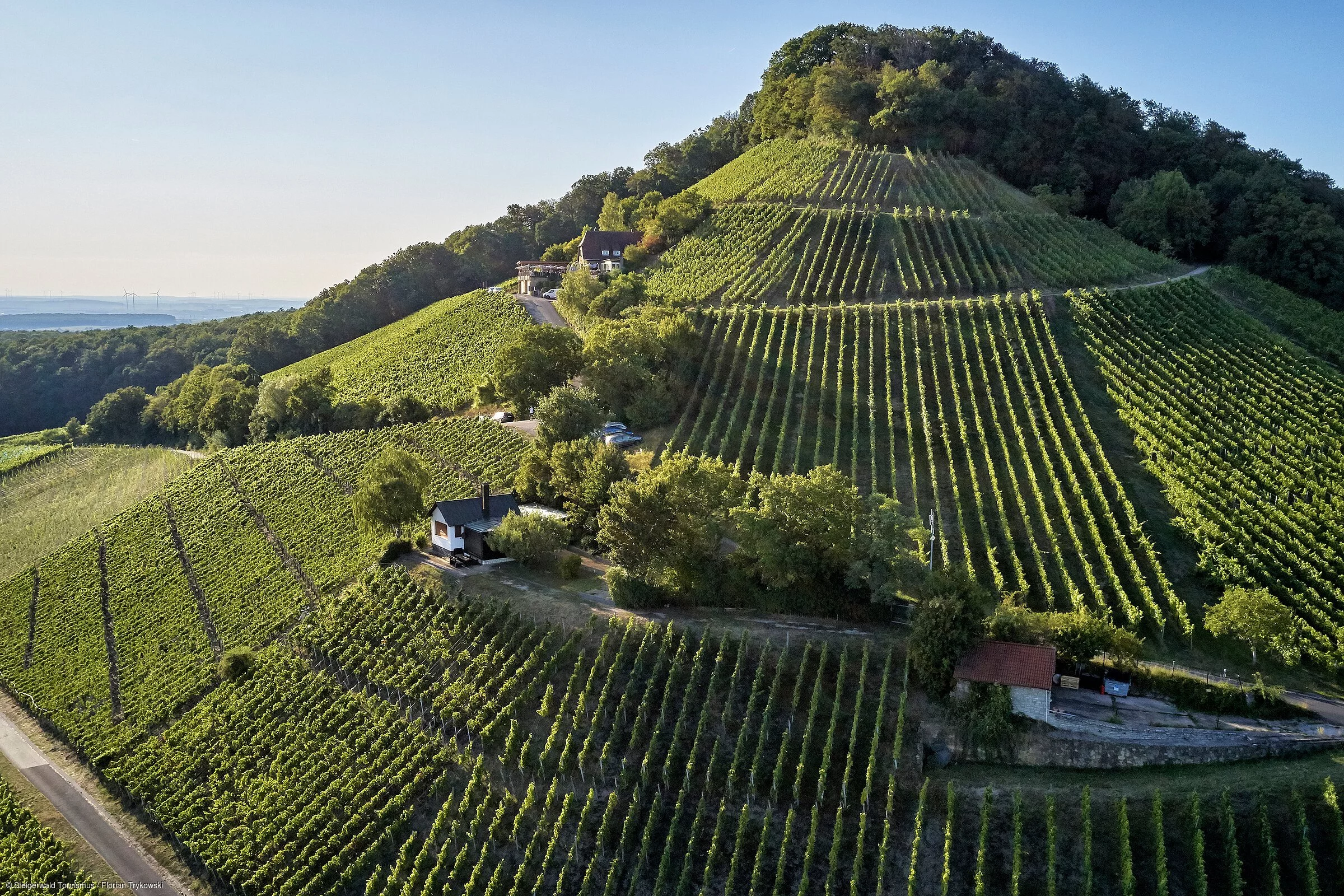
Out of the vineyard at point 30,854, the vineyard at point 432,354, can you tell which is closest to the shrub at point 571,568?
the vineyard at point 30,854

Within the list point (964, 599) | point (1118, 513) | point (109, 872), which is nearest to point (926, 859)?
point (964, 599)

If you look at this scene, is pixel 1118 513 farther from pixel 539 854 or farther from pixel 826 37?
pixel 826 37

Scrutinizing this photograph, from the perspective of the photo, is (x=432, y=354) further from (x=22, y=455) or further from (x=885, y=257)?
(x=885, y=257)

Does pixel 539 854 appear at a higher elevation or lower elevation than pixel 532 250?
lower

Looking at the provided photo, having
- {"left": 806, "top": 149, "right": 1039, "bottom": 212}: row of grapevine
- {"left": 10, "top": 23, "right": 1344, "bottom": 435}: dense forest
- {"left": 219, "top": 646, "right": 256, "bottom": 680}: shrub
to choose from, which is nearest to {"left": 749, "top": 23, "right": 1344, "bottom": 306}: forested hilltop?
{"left": 10, "top": 23, "right": 1344, "bottom": 435}: dense forest

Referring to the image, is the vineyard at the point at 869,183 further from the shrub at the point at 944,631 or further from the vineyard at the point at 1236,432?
the shrub at the point at 944,631

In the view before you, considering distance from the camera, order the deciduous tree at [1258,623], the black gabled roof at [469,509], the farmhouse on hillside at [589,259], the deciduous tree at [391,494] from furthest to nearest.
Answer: the farmhouse on hillside at [589,259]
the deciduous tree at [391,494]
the black gabled roof at [469,509]
the deciduous tree at [1258,623]

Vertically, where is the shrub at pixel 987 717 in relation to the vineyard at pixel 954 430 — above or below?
below
